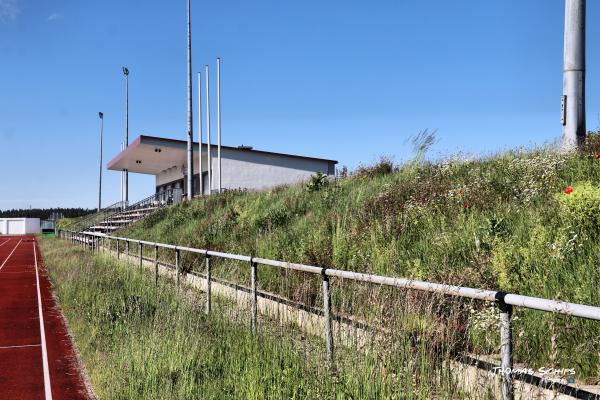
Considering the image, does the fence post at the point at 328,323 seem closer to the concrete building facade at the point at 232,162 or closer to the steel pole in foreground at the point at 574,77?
the steel pole in foreground at the point at 574,77

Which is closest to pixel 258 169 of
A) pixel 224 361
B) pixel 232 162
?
pixel 232 162

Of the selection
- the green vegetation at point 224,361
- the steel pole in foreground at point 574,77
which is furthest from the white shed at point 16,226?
the steel pole in foreground at point 574,77

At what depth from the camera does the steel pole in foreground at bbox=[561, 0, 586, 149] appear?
447 inches

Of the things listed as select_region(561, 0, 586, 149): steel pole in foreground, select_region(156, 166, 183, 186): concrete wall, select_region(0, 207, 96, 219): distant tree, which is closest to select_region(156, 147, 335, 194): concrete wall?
select_region(156, 166, 183, 186): concrete wall

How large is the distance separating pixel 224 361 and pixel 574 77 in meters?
9.90

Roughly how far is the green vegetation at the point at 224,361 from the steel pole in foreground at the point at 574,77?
8.42 m

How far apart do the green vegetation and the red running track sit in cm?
28

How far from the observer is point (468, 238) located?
7.84 m

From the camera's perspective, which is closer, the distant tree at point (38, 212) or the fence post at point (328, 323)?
the fence post at point (328, 323)

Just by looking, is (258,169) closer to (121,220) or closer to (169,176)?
(121,220)

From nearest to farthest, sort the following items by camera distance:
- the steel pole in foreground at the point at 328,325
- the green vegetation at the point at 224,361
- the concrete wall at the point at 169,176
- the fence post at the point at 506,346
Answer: the fence post at the point at 506,346
the green vegetation at the point at 224,361
the steel pole in foreground at the point at 328,325
the concrete wall at the point at 169,176

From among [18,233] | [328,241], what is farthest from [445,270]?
[18,233]

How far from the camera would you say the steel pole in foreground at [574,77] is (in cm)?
1135

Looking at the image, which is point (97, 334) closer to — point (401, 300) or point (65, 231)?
point (401, 300)
